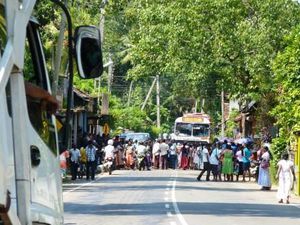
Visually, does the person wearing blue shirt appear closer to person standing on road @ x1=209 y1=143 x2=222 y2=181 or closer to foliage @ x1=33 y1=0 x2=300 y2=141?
person standing on road @ x1=209 y1=143 x2=222 y2=181

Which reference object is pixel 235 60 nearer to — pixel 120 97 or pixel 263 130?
pixel 263 130

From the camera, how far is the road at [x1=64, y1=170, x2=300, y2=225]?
20.7 metres

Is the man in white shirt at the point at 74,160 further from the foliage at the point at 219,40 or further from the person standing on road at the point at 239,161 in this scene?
the person standing on road at the point at 239,161

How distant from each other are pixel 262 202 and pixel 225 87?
15327 mm

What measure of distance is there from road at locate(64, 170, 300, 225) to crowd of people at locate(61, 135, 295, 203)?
116 centimetres

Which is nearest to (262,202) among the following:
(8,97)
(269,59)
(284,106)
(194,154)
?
(284,106)

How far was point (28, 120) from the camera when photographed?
5.48 m

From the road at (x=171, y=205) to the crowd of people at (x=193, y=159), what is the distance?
1163 mm

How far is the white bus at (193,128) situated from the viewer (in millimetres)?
68188

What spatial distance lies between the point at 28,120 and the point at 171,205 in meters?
19.7

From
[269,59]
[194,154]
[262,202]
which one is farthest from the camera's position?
[194,154]

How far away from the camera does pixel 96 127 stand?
64.4 metres

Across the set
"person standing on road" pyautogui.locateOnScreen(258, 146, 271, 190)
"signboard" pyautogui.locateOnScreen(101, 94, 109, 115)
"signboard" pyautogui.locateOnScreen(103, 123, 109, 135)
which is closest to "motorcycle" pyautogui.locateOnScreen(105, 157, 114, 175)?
"signboard" pyautogui.locateOnScreen(103, 123, 109, 135)

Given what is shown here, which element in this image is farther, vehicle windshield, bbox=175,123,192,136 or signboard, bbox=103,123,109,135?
vehicle windshield, bbox=175,123,192,136
